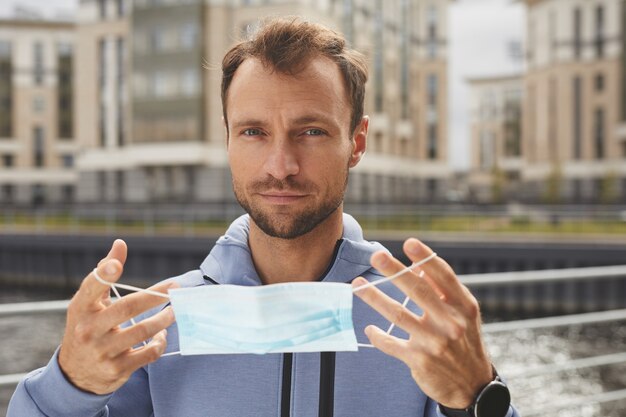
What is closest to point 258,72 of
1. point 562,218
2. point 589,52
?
point 562,218

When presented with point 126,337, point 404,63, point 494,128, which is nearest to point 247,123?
→ point 126,337

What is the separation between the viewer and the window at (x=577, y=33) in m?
51.0

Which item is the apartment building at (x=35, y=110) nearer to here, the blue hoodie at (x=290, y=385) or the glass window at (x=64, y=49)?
the glass window at (x=64, y=49)

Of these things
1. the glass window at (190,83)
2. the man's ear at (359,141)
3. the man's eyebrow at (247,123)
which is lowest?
the man's ear at (359,141)

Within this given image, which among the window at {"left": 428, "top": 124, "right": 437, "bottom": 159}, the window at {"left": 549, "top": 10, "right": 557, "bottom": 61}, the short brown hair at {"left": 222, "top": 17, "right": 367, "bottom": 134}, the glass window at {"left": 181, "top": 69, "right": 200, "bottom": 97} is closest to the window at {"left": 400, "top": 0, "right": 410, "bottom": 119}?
the window at {"left": 428, "top": 124, "right": 437, "bottom": 159}

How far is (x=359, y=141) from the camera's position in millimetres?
1864

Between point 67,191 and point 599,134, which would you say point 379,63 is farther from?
point 67,191

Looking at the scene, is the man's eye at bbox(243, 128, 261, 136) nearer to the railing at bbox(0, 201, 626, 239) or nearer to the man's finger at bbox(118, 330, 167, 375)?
the man's finger at bbox(118, 330, 167, 375)

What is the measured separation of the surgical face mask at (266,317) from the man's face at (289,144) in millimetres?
246

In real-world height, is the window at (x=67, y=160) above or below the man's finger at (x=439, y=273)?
above

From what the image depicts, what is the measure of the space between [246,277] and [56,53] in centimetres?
6751

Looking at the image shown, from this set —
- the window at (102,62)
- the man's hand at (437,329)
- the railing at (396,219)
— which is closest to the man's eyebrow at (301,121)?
the man's hand at (437,329)

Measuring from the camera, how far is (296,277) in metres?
1.80

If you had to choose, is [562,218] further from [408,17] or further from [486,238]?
[408,17]
